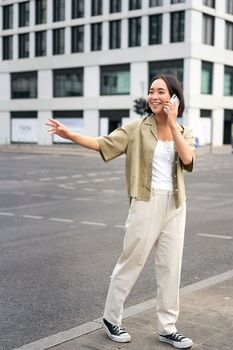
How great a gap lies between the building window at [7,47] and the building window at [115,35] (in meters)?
13.8

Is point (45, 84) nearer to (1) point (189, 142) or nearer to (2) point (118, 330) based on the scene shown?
(1) point (189, 142)

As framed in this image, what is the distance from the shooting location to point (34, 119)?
6425cm

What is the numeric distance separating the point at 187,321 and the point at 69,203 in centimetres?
906

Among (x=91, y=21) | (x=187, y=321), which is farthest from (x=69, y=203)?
(x=91, y=21)

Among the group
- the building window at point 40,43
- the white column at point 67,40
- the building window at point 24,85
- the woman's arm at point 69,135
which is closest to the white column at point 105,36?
the white column at point 67,40

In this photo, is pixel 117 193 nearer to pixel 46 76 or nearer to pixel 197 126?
pixel 197 126

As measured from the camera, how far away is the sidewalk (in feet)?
13.9

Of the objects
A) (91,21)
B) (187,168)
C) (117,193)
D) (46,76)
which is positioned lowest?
(117,193)

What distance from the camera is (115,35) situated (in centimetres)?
5738

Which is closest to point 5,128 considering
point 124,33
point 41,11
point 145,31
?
point 41,11

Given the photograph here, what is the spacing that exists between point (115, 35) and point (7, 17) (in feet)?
50.2

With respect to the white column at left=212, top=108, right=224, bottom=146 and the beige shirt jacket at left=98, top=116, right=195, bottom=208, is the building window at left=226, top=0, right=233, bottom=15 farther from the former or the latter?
the beige shirt jacket at left=98, top=116, right=195, bottom=208

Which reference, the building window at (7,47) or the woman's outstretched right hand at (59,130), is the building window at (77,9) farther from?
the woman's outstretched right hand at (59,130)

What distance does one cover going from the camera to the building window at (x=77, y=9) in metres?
59.5
